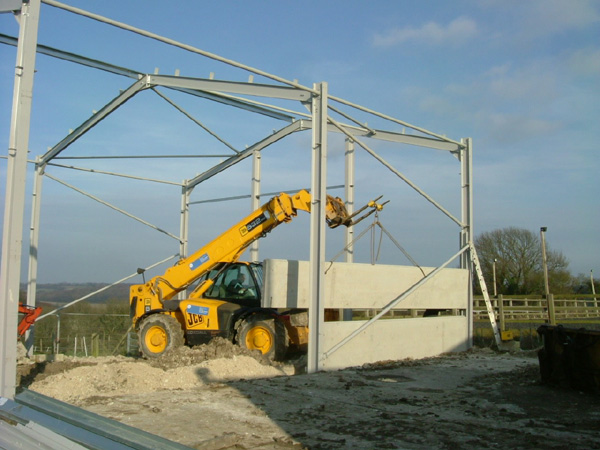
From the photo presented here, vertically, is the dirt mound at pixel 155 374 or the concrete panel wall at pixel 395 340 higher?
the concrete panel wall at pixel 395 340

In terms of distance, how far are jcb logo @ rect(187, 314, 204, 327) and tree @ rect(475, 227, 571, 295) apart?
37294 mm

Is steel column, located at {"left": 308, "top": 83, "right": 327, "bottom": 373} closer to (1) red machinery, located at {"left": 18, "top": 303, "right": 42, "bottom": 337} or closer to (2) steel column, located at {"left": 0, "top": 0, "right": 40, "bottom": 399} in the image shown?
(2) steel column, located at {"left": 0, "top": 0, "right": 40, "bottom": 399}

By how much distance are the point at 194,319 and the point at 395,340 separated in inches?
171

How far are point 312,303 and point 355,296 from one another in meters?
1.82

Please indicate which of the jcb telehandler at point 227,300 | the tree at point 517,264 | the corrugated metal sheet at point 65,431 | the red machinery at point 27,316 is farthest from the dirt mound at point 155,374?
the tree at point 517,264

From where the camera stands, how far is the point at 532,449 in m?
5.61

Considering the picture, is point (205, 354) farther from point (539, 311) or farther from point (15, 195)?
point (539, 311)

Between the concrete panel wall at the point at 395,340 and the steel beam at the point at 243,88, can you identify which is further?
the concrete panel wall at the point at 395,340

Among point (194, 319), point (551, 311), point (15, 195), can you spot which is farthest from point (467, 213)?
point (15, 195)

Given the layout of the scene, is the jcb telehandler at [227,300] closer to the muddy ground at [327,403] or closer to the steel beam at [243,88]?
the muddy ground at [327,403]

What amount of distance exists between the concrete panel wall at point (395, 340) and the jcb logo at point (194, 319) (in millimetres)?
3035

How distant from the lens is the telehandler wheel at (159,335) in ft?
42.2

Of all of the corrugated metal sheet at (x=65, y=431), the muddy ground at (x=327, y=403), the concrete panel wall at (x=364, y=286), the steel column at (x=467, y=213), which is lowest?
the muddy ground at (x=327, y=403)

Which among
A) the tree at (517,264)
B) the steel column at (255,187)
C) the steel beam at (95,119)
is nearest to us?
the steel beam at (95,119)
